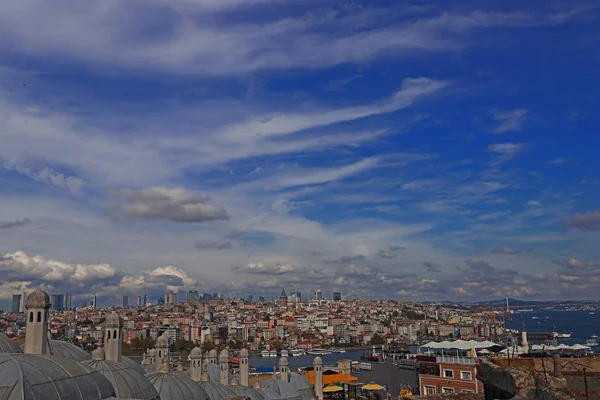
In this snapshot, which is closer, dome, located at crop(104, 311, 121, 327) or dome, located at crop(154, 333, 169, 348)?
dome, located at crop(104, 311, 121, 327)

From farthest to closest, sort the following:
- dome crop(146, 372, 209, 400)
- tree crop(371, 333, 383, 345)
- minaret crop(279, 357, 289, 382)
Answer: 1. tree crop(371, 333, 383, 345)
2. minaret crop(279, 357, 289, 382)
3. dome crop(146, 372, 209, 400)

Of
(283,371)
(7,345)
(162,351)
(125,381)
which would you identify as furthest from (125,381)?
(283,371)

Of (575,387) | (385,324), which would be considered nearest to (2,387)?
(575,387)

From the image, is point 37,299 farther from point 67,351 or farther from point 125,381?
point 67,351

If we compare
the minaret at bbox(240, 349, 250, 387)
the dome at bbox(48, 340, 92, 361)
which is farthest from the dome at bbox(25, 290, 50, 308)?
the minaret at bbox(240, 349, 250, 387)

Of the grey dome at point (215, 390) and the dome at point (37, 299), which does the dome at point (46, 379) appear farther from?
the grey dome at point (215, 390)

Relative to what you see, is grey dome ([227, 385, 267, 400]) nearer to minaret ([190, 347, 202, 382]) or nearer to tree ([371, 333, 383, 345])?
minaret ([190, 347, 202, 382])

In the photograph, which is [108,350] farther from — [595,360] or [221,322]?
[221,322]
